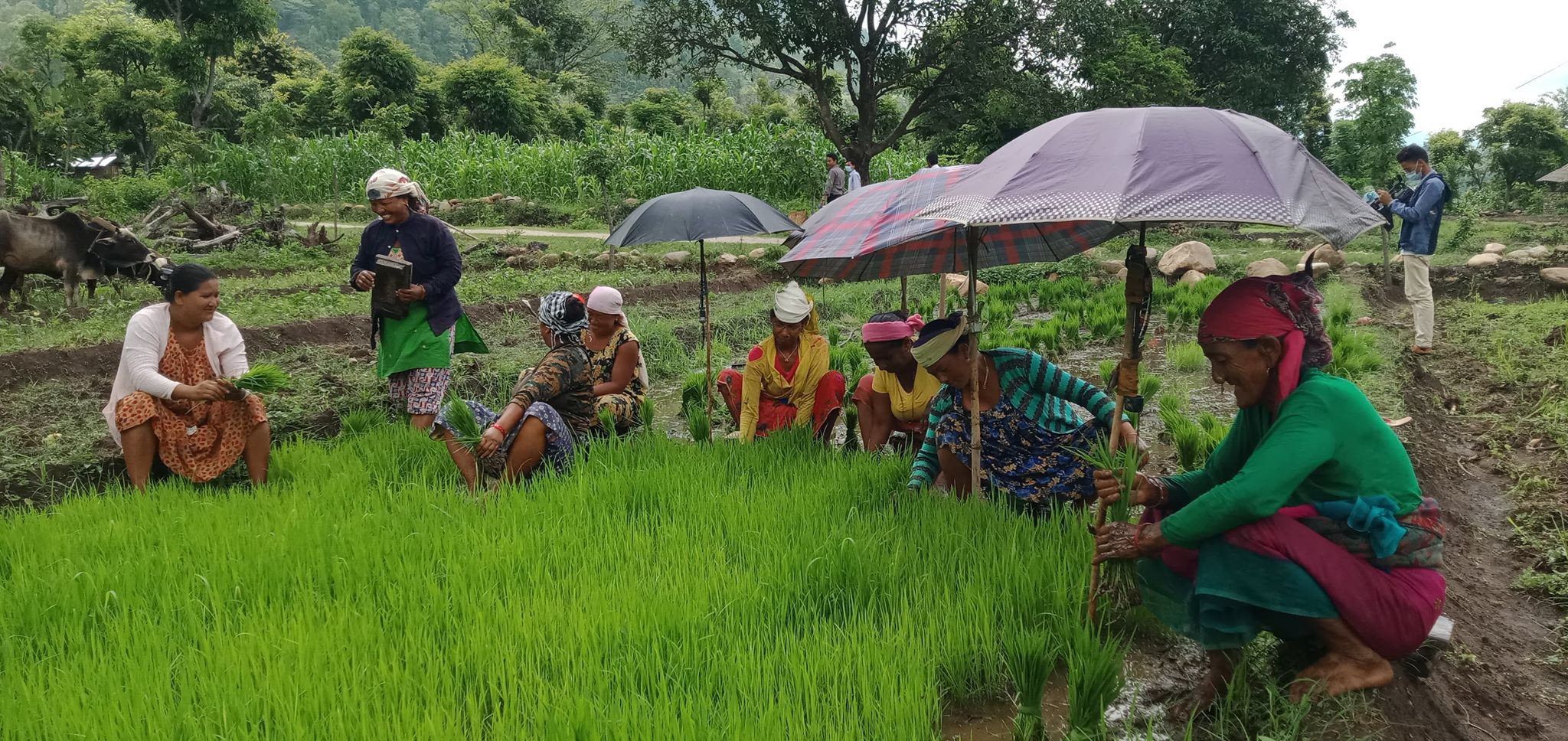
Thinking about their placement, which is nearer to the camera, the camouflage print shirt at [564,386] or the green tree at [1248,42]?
the camouflage print shirt at [564,386]

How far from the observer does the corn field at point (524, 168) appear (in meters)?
18.0

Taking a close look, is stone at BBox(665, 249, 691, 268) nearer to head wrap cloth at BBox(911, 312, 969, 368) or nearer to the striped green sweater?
the striped green sweater

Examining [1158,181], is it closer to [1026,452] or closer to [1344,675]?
[1344,675]

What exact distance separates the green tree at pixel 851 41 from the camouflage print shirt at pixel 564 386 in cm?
1448

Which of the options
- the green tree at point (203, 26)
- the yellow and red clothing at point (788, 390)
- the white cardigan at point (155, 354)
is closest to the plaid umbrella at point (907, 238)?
the yellow and red clothing at point (788, 390)

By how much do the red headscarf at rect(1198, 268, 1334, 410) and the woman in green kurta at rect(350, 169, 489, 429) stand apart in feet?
11.4

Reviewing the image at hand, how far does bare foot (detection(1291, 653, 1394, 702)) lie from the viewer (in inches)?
78.8

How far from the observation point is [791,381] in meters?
4.26

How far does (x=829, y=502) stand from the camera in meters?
3.23

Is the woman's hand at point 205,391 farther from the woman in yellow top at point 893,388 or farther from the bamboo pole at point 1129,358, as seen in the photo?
the bamboo pole at point 1129,358

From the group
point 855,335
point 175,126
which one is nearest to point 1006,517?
point 855,335

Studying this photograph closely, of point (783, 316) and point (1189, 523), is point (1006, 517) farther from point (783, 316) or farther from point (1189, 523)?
point (783, 316)

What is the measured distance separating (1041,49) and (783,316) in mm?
15558

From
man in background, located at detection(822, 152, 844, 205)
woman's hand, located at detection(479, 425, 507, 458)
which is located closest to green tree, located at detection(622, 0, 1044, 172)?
man in background, located at detection(822, 152, 844, 205)
